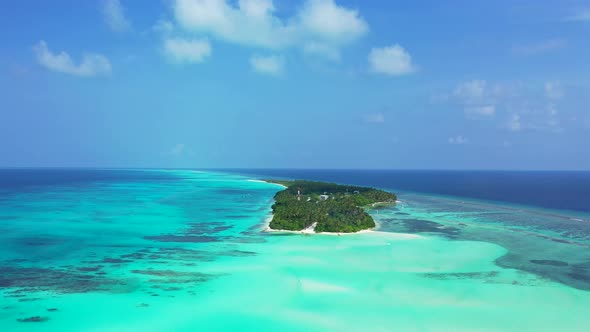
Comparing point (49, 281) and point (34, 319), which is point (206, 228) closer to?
point (49, 281)

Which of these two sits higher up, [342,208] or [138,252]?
[342,208]

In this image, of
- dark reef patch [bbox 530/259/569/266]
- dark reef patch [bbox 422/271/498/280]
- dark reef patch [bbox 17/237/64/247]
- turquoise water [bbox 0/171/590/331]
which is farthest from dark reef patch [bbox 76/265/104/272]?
dark reef patch [bbox 530/259/569/266]

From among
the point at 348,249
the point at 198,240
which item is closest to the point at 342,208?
the point at 348,249

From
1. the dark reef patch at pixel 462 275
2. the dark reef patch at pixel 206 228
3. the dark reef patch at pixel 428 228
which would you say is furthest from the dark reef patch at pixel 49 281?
the dark reef patch at pixel 428 228

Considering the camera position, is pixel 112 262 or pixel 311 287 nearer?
pixel 311 287

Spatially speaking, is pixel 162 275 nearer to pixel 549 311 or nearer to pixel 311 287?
pixel 311 287

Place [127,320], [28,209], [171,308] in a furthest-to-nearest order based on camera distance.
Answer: [28,209]
[171,308]
[127,320]

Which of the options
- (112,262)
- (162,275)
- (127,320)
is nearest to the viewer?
(127,320)

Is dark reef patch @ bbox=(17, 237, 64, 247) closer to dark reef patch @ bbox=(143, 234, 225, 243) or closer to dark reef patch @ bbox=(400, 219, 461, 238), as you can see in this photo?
dark reef patch @ bbox=(143, 234, 225, 243)
